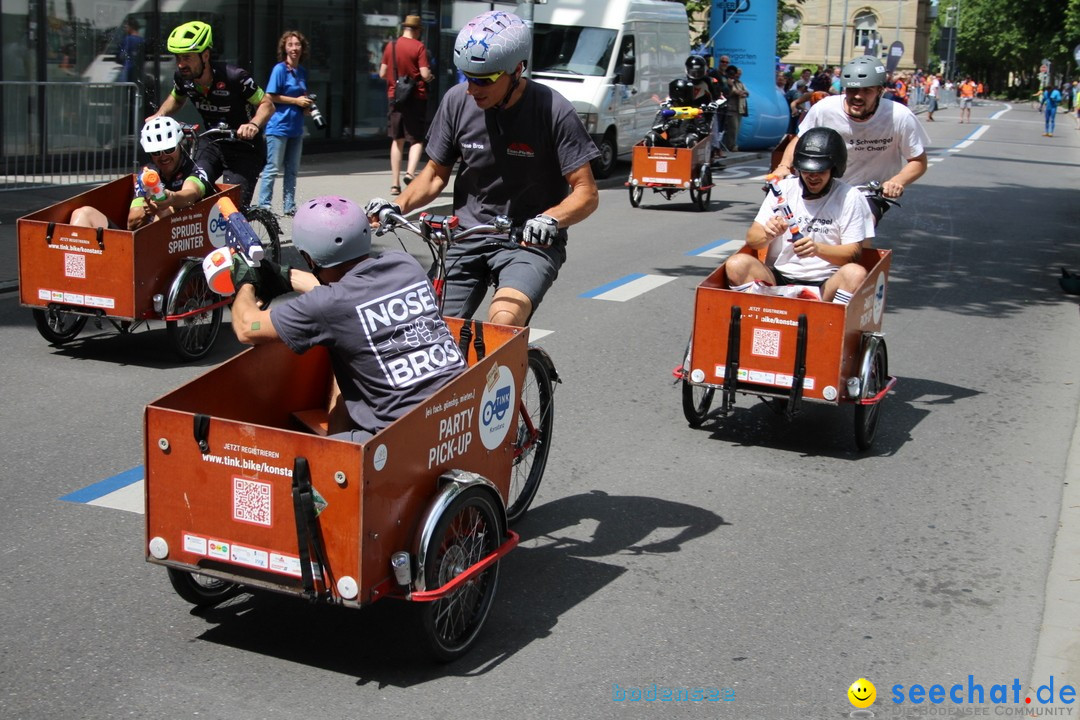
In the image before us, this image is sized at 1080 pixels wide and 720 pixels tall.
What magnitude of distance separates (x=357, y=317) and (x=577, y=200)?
1.45 metres

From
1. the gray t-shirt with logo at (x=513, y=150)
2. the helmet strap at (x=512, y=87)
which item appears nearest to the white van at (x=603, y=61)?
the gray t-shirt with logo at (x=513, y=150)

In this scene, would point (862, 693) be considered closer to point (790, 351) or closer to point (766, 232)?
point (790, 351)

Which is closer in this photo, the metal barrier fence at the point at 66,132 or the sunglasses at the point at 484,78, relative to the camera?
the sunglasses at the point at 484,78

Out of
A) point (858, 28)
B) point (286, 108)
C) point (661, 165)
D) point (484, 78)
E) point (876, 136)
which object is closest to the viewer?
point (484, 78)

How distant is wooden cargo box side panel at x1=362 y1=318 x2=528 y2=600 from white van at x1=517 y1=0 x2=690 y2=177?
15619 mm

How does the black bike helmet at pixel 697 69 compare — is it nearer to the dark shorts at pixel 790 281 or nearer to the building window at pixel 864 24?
the dark shorts at pixel 790 281

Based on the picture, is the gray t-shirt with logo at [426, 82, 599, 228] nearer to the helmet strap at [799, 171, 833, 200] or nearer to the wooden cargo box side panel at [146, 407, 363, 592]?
the wooden cargo box side panel at [146, 407, 363, 592]

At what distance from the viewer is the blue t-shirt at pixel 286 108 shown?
1373 centimetres

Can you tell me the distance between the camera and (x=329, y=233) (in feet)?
13.9

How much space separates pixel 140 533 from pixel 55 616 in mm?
814

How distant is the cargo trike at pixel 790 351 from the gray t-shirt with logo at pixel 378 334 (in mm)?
2668

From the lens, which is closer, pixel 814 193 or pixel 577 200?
pixel 577 200

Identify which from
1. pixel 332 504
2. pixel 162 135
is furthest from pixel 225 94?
pixel 332 504

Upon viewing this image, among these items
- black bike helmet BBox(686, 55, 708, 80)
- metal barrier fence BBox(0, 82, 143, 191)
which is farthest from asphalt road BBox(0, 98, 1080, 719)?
black bike helmet BBox(686, 55, 708, 80)
